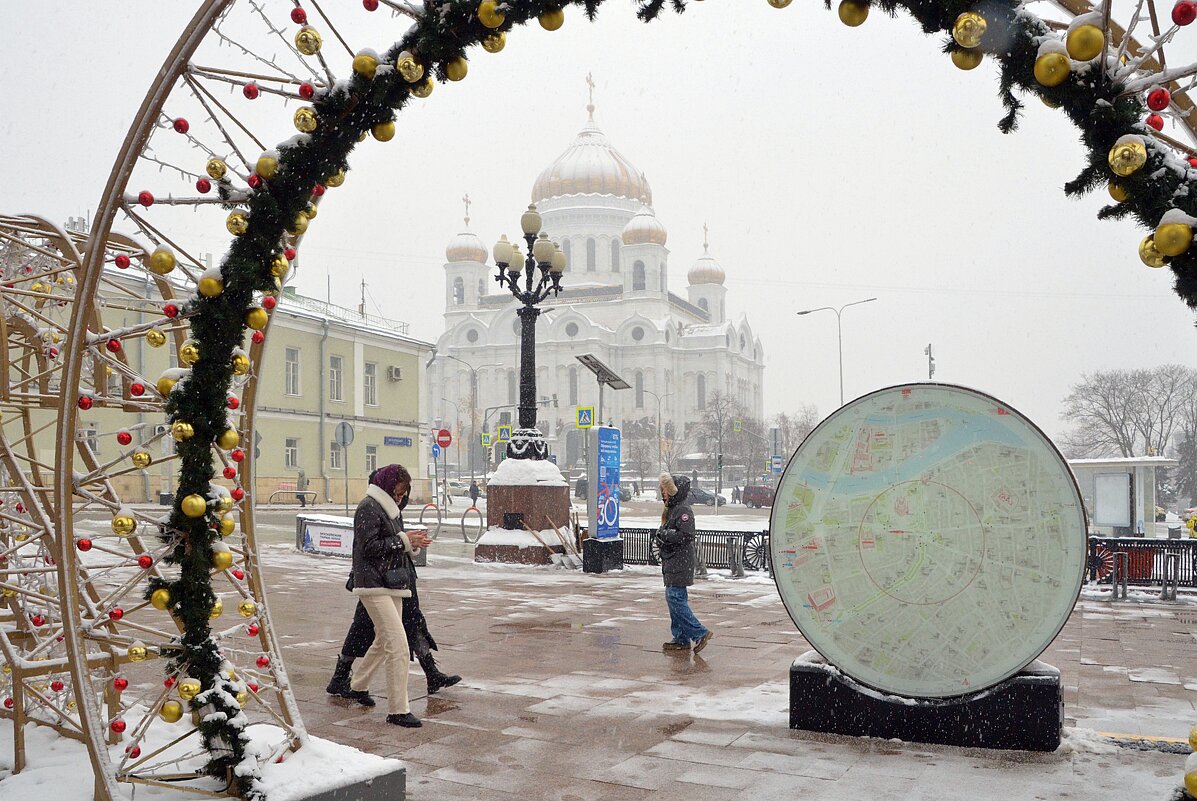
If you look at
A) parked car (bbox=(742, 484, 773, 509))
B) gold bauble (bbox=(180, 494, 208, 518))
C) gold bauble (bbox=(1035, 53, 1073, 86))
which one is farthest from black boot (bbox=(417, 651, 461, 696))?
parked car (bbox=(742, 484, 773, 509))

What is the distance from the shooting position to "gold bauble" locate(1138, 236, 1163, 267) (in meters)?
2.84

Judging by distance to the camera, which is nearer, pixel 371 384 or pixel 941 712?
pixel 941 712

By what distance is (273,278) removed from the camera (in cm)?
421

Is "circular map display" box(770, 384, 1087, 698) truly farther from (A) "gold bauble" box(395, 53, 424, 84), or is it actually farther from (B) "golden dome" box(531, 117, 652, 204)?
(B) "golden dome" box(531, 117, 652, 204)

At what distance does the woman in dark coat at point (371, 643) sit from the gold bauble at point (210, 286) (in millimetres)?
2874

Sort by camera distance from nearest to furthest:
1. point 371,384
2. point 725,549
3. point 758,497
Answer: point 725,549
point 371,384
point 758,497

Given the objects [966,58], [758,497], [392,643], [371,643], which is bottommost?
[758,497]

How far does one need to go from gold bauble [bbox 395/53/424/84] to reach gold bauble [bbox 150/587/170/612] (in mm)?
2273

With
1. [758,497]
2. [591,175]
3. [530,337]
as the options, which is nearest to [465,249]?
[591,175]

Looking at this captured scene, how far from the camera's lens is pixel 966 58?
122 inches

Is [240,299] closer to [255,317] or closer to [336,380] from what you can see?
[255,317]

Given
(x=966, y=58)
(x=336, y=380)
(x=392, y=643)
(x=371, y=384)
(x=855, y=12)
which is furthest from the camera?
(x=371, y=384)

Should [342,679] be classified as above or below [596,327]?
below

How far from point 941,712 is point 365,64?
15.3 ft
